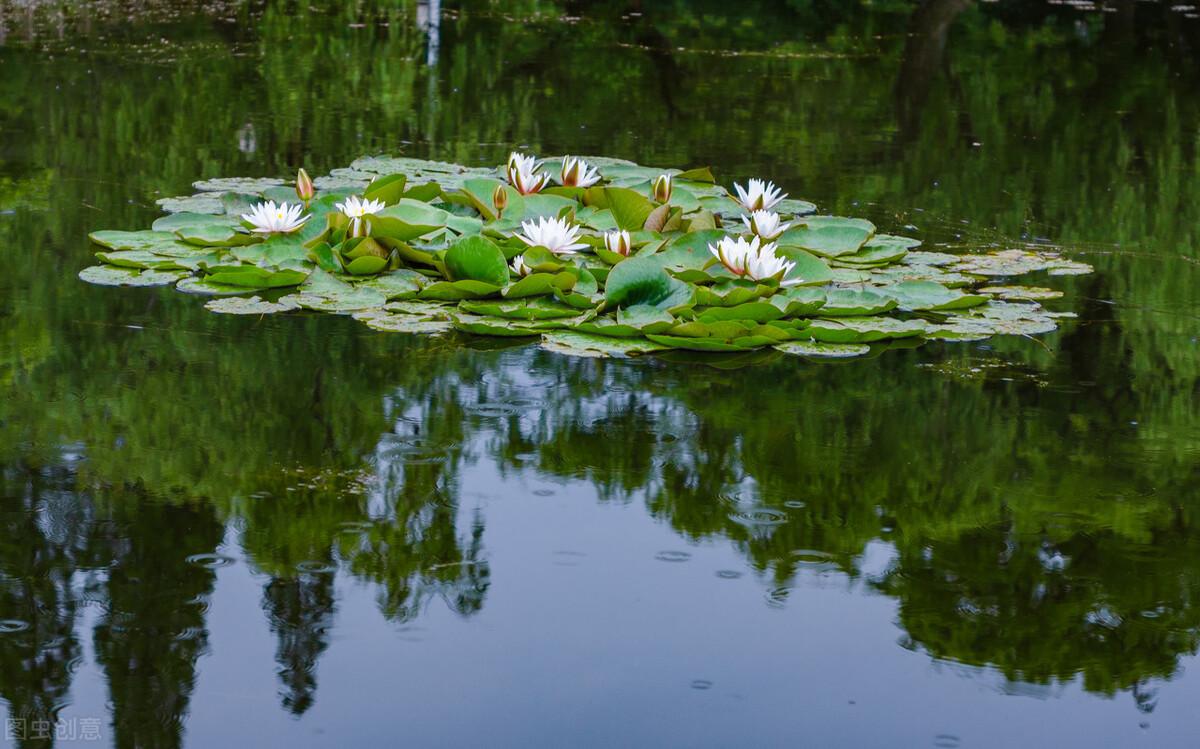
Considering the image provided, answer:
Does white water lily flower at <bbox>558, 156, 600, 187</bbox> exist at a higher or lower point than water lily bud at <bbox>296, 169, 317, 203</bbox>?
higher

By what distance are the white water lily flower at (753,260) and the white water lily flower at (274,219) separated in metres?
1.39

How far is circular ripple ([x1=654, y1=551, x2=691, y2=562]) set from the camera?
2662mm

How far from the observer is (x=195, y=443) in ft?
10.0

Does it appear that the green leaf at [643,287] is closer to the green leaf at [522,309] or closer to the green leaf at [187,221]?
the green leaf at [522,309]

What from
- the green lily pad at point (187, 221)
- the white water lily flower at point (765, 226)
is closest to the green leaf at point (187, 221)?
the green lily pad at point (187, 221)

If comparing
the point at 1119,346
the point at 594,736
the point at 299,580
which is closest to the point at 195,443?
the point at 299,580

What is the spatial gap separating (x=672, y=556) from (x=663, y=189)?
238 cm

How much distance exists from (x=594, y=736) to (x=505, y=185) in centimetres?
297

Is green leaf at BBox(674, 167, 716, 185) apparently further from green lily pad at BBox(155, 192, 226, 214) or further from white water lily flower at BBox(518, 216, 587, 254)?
green lily pad at BBox(155, 192, 226, 214)

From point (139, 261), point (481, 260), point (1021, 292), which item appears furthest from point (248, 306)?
point (1021, 292)

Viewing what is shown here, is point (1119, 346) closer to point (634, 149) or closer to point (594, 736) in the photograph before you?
point (594, 736)

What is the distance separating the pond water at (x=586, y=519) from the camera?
7.07 ft

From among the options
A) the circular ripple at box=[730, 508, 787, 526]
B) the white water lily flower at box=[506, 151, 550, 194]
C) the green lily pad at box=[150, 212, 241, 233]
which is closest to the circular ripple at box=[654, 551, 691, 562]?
the circular ripple at box=[730, 508, 787, 526]

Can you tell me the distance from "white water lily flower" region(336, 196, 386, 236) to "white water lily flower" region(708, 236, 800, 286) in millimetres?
1124
